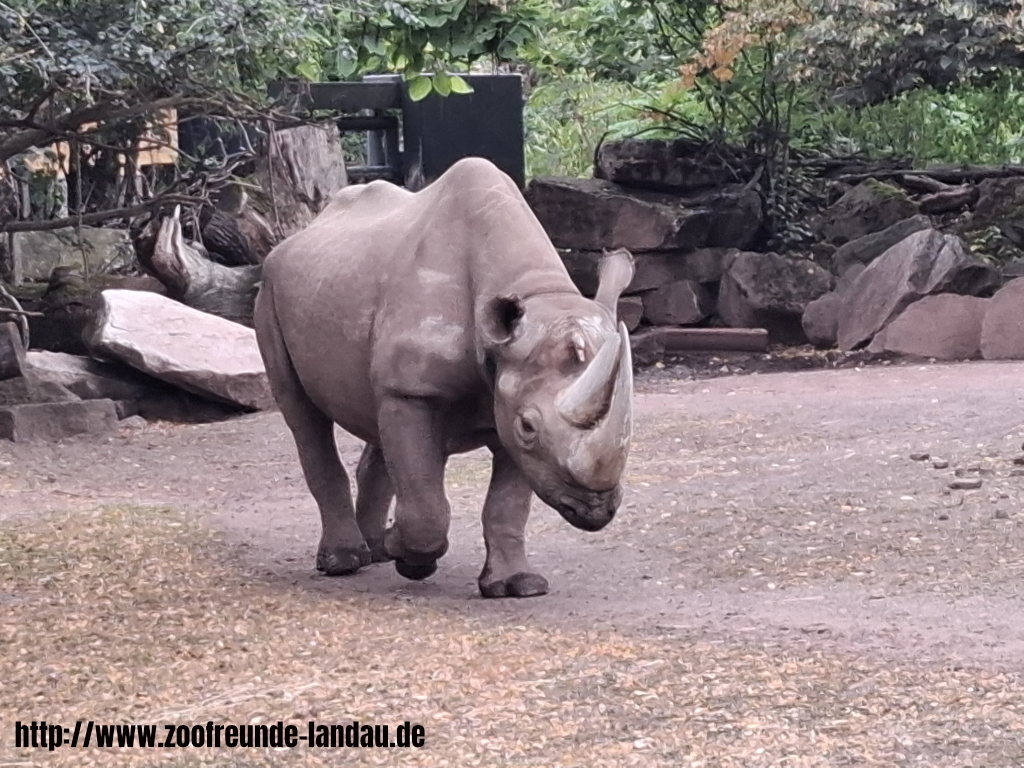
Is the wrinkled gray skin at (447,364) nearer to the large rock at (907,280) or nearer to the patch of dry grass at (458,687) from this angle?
the patch of dry grass at (458,687)

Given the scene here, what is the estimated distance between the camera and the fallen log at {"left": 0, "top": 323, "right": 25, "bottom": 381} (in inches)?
447

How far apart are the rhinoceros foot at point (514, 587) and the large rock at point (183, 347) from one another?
21.4ft

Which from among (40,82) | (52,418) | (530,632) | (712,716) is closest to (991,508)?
(530,632)

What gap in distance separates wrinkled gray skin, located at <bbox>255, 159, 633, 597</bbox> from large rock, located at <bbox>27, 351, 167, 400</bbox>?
5545mm

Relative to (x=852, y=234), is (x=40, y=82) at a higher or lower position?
higher

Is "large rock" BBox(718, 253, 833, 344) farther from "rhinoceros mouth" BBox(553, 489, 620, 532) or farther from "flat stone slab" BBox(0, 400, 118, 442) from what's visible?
"rhinoceros mouth" BBox(553, 489, 620, 532)

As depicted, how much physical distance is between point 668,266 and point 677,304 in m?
0.46

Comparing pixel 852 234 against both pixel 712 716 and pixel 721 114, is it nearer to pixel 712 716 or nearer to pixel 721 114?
pixel 721 114

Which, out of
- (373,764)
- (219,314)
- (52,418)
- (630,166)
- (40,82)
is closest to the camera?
(373,764)

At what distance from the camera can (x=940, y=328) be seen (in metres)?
13.4

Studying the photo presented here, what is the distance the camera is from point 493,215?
5871 mm

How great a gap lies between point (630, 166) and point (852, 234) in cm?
252

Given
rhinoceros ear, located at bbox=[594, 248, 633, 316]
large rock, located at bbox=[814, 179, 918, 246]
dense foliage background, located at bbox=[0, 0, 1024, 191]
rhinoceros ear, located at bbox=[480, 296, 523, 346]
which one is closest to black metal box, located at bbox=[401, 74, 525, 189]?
dense foliage background, located at bbox=[0, 0, 1024, 191]

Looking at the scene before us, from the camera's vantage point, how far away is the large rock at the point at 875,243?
15.4 metres
